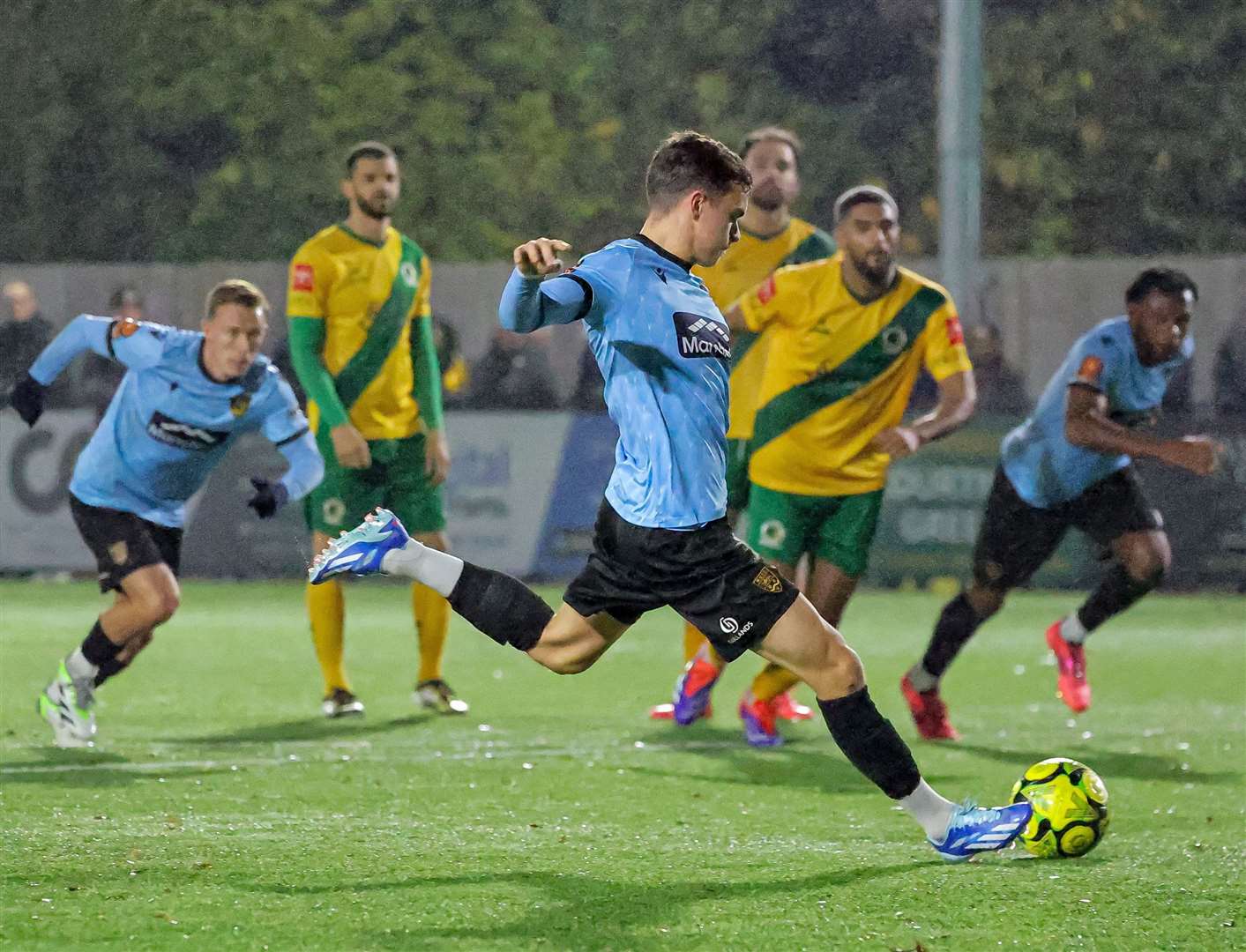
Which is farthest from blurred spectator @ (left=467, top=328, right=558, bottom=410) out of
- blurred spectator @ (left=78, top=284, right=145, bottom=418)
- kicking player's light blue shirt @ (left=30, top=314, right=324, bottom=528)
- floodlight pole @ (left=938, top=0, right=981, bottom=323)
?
kicking player's light blue shirt @ (left=30, top=314, right=324, bottom=528)

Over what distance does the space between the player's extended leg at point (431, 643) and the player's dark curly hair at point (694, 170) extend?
4047 mm

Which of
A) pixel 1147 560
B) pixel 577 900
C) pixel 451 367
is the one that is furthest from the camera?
pixel 451 367

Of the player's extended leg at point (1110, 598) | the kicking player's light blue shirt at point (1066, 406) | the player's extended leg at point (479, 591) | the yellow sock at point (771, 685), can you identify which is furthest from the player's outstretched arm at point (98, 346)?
the player's extended leg at point (1110, 598)

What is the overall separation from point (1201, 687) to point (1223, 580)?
5.02m

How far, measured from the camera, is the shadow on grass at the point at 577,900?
486 centimetres

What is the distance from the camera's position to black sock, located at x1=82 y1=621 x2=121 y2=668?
8.27m

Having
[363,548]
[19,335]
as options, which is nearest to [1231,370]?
[19,335]

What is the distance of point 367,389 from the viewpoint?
9578 mm

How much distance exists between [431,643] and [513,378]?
7979mm

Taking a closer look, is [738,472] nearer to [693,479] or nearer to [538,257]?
[693,479]

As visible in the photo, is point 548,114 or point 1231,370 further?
point 548,114

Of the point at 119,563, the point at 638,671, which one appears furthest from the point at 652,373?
the point at 638,671

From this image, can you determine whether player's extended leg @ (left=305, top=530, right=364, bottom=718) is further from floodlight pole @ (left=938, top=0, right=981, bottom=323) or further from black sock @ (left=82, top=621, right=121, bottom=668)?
floodlight pole @ (left=938, top=0, right=981, bottom=323)

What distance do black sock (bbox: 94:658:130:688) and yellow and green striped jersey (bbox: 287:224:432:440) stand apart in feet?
5.05
